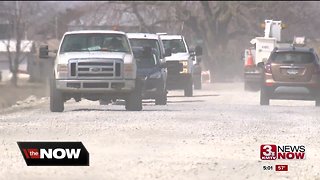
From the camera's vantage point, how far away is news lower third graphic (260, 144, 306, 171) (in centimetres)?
1264

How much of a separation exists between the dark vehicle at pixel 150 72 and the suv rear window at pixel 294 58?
3.38m

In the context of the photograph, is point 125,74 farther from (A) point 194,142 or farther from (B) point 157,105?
(A) point 194,142

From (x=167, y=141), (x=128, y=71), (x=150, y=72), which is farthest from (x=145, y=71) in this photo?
(x=167, y=141)

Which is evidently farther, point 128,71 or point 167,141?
point 128,71

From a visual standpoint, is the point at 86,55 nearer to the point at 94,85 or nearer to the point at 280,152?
the point at 94,85

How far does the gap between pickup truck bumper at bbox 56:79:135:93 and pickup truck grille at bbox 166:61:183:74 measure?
962 cm

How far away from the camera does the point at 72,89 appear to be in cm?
2052

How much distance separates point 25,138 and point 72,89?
5.71 m

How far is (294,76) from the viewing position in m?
25.8

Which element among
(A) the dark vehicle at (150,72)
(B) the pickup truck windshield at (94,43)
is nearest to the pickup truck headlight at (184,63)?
(A) the dark vehicle at (150,72)

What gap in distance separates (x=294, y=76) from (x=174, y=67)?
5.67 metres

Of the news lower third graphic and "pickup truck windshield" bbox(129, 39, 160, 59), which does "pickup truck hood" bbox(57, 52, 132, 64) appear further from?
the news lower third graphic

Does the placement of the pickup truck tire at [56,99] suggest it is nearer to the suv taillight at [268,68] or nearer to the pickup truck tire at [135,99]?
the pickup truck tire at [135,99]

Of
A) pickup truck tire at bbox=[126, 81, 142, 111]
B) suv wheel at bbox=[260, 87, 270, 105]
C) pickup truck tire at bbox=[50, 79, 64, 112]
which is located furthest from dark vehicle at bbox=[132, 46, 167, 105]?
pickup truck tire at bbox=[50, 79, 64, 112]
